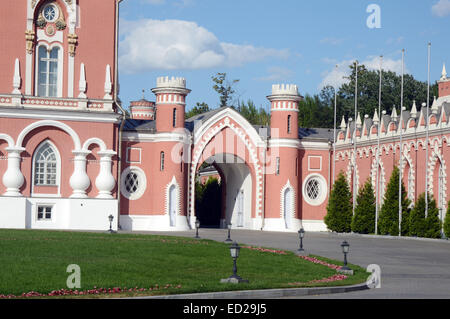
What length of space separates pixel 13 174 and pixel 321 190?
65.5 ft

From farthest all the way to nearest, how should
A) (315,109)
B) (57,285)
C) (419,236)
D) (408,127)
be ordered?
1. (315,109)
2. (408,127)
3. (419,236)
4. (57,285)

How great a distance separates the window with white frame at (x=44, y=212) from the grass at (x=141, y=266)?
569 inches

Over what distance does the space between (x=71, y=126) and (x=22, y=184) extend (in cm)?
392

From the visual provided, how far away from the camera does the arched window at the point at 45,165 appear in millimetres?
45031

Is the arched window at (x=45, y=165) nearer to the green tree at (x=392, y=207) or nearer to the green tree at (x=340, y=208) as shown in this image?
the green tree at (x=340, y=208)

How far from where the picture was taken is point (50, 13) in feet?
153

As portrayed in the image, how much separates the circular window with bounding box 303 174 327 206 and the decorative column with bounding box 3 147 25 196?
18.3 meters


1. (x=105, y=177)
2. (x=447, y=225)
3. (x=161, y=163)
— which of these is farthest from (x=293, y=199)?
(x=447, y=225)

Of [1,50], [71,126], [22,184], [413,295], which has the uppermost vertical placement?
[1,50]

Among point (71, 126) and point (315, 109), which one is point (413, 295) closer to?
point (71, 126)

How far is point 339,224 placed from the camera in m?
50.5

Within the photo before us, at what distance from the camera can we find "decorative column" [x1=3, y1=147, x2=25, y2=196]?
4388 cm

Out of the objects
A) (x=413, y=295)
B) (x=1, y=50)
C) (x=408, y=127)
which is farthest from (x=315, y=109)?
(x=413, y=295)

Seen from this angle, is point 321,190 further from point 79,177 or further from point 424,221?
point 79,177
